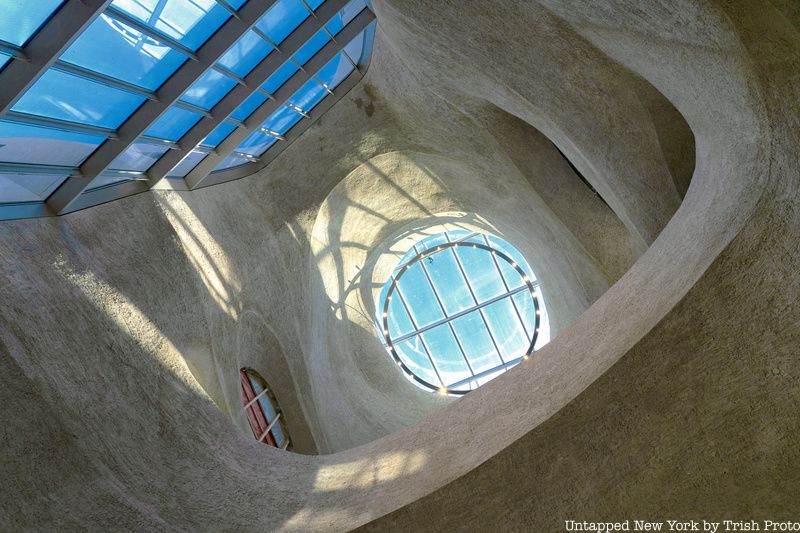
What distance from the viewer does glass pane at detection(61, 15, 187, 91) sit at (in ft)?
29.7

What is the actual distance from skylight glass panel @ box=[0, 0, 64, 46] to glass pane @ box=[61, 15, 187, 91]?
0.82 m

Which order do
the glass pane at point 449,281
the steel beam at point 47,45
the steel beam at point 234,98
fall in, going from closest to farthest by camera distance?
1. the steel beam at point 47,45
2. the steel beam at point 234,98
3. the glass pane at point 449,281

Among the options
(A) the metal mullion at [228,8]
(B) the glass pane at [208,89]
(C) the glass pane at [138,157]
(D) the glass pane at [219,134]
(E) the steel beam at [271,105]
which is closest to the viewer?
(A) the metal mullion at [228,8]

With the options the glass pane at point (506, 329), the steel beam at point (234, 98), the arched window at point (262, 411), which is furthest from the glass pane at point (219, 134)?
the glass pane at point (506, 329)

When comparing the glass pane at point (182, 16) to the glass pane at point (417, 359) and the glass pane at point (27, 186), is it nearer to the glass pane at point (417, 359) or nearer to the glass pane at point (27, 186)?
the glass pane at point (27, 186)

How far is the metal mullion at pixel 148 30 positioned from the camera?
29.7 feet

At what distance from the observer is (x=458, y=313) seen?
97.3 ft

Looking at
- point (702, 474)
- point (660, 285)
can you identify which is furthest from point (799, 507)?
point (660, 285)

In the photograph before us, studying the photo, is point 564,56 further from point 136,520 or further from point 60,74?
point 136,520

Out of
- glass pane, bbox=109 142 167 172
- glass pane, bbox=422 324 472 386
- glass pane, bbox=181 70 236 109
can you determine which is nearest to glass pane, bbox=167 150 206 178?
glass pane, bbox=109 142 167 172

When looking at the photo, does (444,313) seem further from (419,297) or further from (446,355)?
(446,355)

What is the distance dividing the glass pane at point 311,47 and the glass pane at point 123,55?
4452 millimetres

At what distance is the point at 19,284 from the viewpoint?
374 inches

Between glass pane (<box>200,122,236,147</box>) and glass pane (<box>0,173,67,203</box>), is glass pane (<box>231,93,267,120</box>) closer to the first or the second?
glass pane (<box>200,122,236,147</box>)
